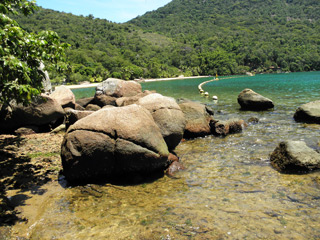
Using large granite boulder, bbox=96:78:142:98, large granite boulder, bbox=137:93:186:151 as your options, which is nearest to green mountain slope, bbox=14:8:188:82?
large granite boulder, bbox=96:78:142:98

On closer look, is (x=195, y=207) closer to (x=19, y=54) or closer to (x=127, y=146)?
(x=127, y=146)

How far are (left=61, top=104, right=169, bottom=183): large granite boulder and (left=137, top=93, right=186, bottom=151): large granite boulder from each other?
1.97 m

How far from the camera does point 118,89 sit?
18.7 meters

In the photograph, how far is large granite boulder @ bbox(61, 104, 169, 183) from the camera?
24.0ft

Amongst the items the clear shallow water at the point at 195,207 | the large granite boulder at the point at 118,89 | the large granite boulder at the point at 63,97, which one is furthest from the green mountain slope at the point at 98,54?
the clear shallow water at the point at 195,207

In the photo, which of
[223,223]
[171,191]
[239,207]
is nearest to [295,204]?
[239,207]

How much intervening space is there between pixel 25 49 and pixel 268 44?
20922 cm

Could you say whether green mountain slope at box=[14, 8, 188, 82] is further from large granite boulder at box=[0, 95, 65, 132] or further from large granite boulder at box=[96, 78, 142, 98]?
large granite boulder at box=[0, 95, 65, 132]

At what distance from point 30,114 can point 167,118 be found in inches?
332

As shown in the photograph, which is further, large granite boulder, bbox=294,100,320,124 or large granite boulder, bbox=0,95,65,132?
Answer: large granite boulder, bbox=294,100,320,124

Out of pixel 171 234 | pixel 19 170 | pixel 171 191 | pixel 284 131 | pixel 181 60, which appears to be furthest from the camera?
pixel 181 60

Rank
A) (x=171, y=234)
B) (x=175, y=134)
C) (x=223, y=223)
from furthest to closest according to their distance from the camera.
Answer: (x=175, y=134), (x=223, y=223), (x=171, y=234)

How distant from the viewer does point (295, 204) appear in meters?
5.95

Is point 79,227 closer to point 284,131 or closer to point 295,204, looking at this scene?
point 295,204
